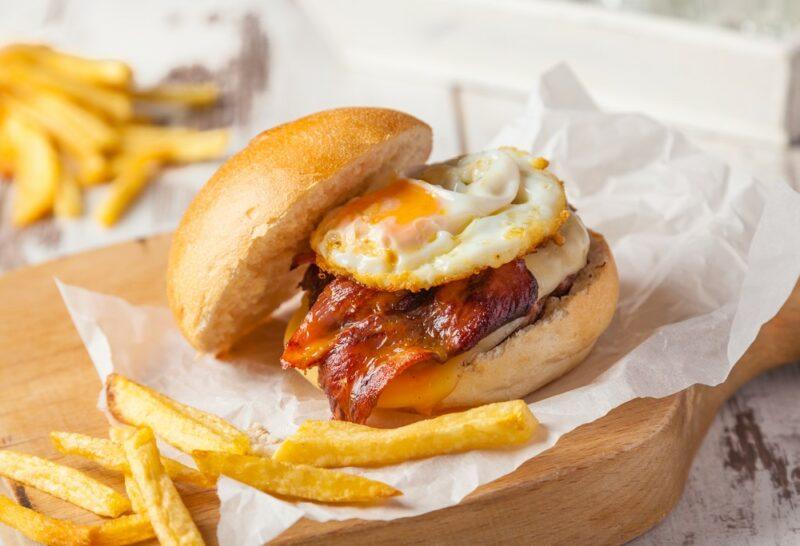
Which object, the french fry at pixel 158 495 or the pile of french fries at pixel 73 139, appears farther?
the pile of french fries at pixel 73 139

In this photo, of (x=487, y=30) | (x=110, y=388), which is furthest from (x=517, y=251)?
(x=487, y=30)

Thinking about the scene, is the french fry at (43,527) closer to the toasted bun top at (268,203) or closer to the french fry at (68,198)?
the toasted bun top at (268,203)

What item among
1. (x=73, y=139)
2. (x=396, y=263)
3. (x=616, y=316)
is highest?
(x=396, y=263)

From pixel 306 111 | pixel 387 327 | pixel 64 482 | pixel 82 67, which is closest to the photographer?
pixel 64 482

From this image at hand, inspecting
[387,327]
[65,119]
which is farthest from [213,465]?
[65,119]

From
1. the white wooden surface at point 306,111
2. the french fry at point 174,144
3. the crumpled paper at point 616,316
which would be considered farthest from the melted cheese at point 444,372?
the french fry at point 174,144

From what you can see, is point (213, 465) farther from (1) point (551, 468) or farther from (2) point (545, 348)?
(2) point (545, 348)
